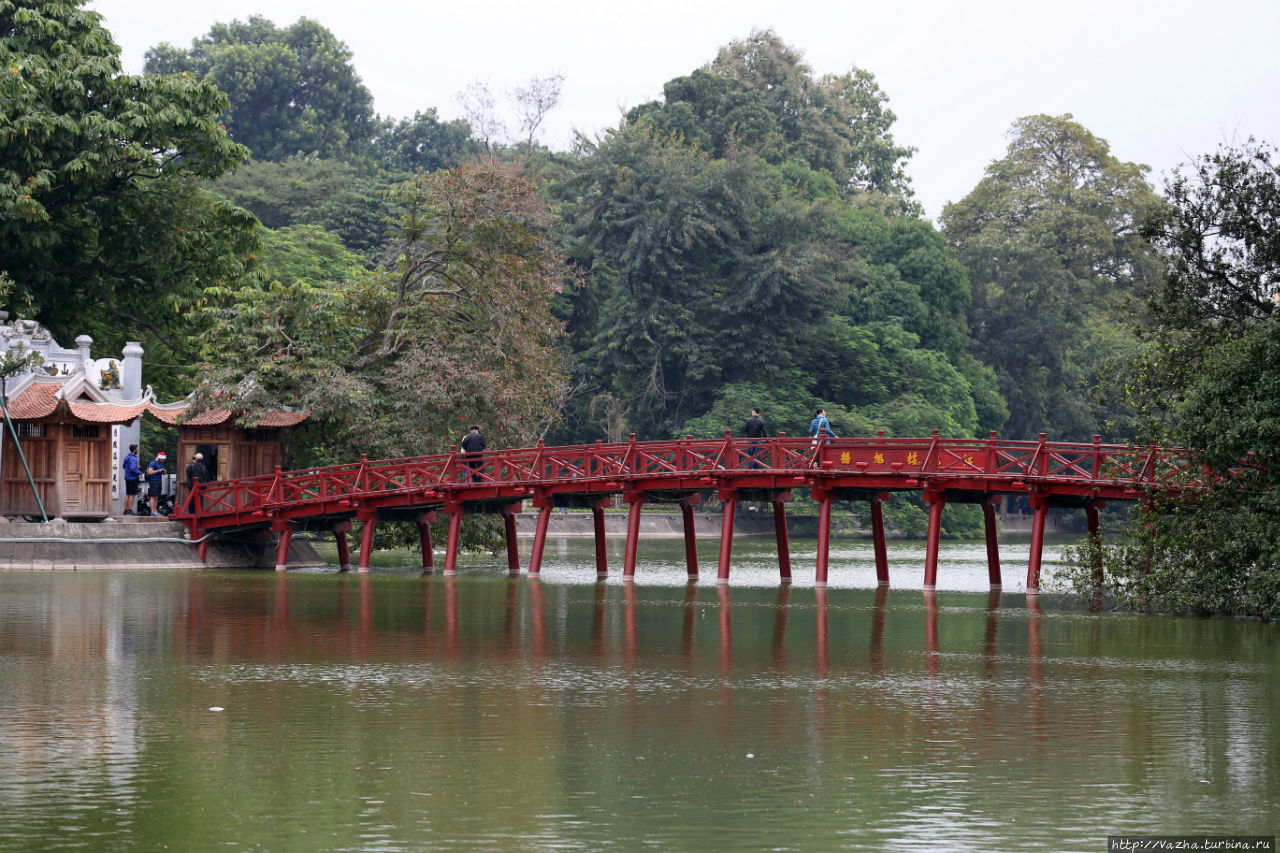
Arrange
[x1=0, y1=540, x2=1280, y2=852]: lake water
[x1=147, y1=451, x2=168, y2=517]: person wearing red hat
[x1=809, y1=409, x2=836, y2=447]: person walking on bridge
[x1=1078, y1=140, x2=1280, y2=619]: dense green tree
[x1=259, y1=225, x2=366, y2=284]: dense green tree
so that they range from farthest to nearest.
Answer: [x1=259, y1=225, x2=366, y2=284]: dense green tree
[x1=147, y1=451, x2=168, y2=517]: person wearing red hat
[x1=809, y1=409, x2=836, y2=447]: person walking on bridge
[x1=1078, y1=140, x2=1280, y2=619]: dense green tree
[x1=0, y1=540, x2=1280, y2=852]: lake water

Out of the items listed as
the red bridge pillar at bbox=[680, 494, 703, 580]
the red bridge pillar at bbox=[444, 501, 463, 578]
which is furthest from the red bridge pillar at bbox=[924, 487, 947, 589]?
the red bridge pillar at bbox=[444, 501, 463, 578]

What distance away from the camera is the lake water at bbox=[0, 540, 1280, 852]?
13.6 m

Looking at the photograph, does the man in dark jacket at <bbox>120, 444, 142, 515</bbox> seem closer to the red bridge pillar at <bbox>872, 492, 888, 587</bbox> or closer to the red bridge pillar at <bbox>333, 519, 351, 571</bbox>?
the red bridge pillar at <bbox>333, 519, 351, 571</bbox>

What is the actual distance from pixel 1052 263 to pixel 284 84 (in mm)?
52218

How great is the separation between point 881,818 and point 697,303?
63.8 m

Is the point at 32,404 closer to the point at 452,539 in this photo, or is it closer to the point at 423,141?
the point at 452,539

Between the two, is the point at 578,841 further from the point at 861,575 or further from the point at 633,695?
the point at 861,575

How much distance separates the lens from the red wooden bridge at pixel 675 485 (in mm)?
38094

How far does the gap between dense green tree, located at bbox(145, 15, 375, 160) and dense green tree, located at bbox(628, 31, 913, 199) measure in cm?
A: 2778

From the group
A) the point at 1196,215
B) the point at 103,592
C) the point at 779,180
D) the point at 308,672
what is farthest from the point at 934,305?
the point at 308,672

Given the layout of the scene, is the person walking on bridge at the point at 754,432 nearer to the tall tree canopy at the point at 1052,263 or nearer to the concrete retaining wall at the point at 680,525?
the concrete retaining wall at the point at 680,525

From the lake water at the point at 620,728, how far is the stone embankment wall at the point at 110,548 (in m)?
9.33

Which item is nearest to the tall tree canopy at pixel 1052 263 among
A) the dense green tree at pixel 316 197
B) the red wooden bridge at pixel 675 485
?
the dense green tree at pixel 316 197

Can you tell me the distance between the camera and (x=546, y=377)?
4831 cm
